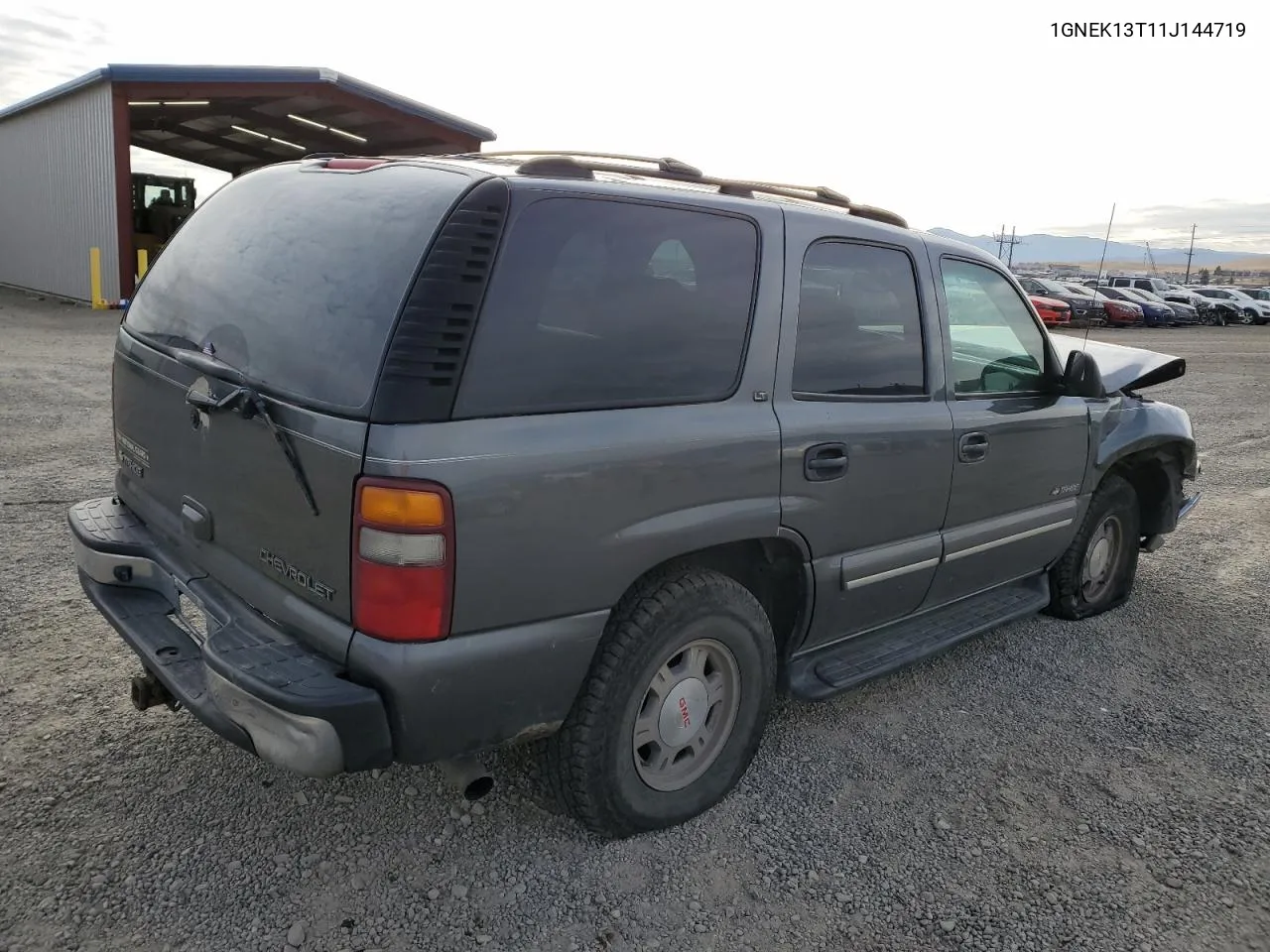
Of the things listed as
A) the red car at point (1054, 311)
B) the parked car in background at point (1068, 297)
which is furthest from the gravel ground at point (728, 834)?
the parked car in background at point (1068, 297)

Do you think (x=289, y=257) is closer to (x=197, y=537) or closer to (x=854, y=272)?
(x=197, y=537)

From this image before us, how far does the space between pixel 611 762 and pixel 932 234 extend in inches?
95.4

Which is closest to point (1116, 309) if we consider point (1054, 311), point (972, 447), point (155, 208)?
point (1054, 311)

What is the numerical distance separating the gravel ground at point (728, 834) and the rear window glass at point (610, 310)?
1350mm

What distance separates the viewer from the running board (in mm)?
3359

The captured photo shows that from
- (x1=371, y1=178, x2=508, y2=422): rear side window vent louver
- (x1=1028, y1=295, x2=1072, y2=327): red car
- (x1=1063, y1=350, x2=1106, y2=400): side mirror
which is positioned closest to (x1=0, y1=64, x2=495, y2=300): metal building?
(x1=1028, y1=295, x2=1072, y2=327): red car

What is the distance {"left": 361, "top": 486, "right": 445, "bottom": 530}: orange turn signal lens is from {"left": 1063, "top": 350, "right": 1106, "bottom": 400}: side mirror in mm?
2911

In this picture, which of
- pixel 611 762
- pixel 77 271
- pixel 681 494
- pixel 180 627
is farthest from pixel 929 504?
pixel 77 271

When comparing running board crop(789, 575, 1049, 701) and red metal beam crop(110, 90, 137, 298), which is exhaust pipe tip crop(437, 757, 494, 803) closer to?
running board crop(789, 575, 1049, 701)

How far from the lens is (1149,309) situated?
3131cm

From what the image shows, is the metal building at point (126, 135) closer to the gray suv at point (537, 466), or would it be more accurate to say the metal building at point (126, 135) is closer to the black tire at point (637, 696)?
the gray suv at point (537, 466)

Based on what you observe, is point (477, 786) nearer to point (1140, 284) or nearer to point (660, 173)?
point (660, 173)

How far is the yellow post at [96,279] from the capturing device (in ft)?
63.4

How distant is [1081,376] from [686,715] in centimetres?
232
